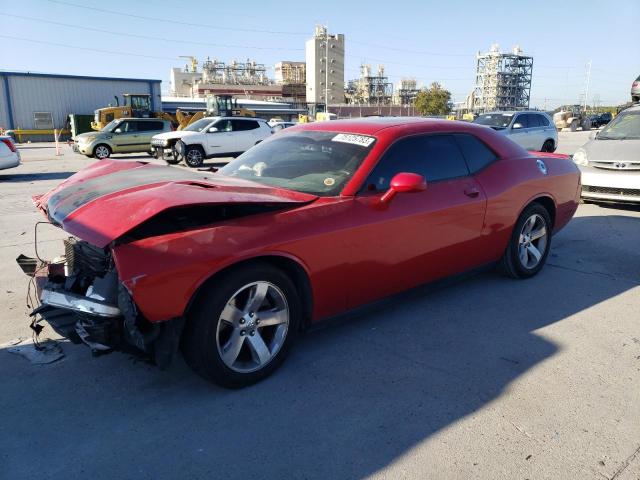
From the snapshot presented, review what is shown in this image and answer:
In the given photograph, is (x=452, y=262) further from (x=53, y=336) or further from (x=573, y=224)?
(x=573, y=224)

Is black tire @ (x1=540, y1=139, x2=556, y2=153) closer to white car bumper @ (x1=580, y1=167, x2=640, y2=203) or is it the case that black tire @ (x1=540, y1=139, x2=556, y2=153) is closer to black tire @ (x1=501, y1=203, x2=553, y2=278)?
white car bumper @ (x1=580, y1=167, x2=640, y2=203)

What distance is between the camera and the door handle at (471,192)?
409cm

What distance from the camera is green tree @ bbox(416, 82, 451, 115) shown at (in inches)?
3885

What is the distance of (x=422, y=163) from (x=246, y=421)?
2307 millimetres

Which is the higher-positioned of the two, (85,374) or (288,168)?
(288,168)

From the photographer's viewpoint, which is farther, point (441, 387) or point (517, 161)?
point (517, 161)

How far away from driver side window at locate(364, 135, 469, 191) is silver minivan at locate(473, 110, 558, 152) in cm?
1118

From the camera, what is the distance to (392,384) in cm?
302

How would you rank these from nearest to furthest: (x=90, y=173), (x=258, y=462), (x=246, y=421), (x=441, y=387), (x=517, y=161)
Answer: (x=258, y=462) < (x=246, y=421) < (x=441, y=387) < (x=90, y=173) < (x=517, y=161)

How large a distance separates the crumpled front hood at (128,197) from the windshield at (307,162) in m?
0.20

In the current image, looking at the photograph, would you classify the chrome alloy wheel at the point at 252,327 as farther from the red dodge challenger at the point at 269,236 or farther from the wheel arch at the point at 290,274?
the wheel arch at the point at 290,274

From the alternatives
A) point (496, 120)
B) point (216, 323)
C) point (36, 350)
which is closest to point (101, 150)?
point (496, 120)

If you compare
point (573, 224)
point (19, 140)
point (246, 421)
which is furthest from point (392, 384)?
point (19, 140)

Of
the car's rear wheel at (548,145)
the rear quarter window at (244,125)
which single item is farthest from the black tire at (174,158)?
the car's rear wheel at (548,145)
